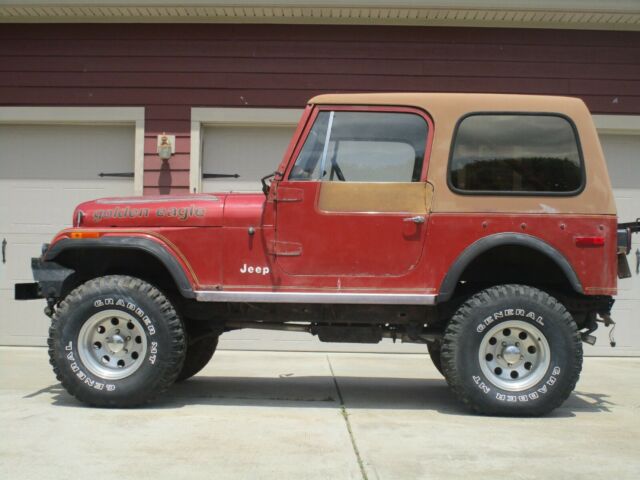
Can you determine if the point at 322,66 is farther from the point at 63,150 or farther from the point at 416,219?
the point at 416,219

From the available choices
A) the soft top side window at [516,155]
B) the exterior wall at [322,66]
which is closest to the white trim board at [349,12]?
the exterior wall at [322,66]

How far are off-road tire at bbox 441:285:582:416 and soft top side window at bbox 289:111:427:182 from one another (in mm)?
1089

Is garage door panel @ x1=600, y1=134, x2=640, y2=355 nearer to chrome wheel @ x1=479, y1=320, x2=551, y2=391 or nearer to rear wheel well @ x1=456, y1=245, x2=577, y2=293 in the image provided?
rear wheel well @ x1=456, y1=245, x2=577, y2=293

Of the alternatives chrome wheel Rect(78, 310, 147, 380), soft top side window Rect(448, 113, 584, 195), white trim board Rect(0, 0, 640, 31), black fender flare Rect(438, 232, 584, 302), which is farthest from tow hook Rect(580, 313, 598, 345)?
white trim board Rect(0, 0, 640, 31)

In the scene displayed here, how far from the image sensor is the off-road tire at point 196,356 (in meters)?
6.33

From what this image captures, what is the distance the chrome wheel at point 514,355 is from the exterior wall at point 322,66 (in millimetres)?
4753

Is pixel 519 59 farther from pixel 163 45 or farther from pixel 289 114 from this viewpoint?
pixel 163 45

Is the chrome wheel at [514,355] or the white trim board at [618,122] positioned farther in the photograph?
the white trim board at [618,122]

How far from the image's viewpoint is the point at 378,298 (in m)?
5.11

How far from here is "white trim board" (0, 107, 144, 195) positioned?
9.19m

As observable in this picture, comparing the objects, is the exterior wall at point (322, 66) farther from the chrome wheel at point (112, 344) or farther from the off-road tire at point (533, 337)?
the off-road tire at point (533, 337)

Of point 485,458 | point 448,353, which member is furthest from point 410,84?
point 485,458

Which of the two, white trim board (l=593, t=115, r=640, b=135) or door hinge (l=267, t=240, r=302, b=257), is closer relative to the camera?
door hinge (l=267, t=240, r=302, b=257)

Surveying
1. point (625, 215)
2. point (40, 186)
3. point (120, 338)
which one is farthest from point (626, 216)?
point (40, 186)
